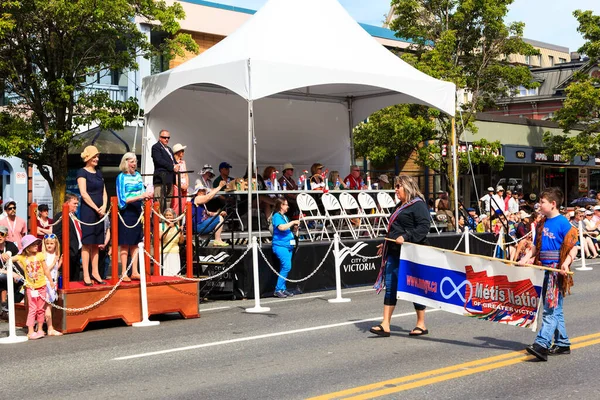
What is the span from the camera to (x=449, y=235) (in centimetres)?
1808

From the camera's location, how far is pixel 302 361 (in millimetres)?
8320

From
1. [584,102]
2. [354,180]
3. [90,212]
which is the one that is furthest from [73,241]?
[584,102]

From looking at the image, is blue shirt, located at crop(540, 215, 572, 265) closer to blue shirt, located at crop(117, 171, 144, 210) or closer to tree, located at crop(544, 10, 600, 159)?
blue shirt, located at crop(117, 171, 144, 210)

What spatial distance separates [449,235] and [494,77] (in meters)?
15.1

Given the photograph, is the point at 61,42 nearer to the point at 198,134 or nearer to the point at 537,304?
the point at 198,134

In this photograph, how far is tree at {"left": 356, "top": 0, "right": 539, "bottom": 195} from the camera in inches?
1199

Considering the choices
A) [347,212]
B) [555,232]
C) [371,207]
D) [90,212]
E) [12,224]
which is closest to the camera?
[555,232]

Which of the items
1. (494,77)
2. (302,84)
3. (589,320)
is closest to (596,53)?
(494,77)

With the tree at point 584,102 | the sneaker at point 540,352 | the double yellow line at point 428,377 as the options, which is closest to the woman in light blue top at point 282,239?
the double yellow line at point 428,377

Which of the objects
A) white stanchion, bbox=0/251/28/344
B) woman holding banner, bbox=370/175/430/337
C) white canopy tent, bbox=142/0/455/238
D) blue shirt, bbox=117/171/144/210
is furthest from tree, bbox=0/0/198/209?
woman holding banner, bbox=370/175/430/337

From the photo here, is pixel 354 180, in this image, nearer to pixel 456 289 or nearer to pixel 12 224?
pixel 12 224

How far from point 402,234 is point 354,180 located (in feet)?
33.4

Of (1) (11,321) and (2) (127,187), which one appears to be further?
(2) (127,187)

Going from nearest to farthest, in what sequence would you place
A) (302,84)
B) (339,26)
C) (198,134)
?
1. (302,84)
2. (339,26)
3. (198,134)
